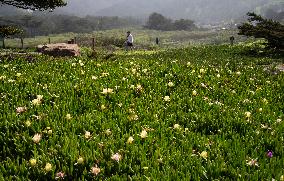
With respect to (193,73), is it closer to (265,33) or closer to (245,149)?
(245,149)

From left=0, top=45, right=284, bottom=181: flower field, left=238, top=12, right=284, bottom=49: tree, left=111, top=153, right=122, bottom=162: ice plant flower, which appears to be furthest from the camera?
left=238, top=12, right=284, bottom=49: tree

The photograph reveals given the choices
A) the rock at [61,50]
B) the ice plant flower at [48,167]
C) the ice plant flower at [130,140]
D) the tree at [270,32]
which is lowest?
the rock at [61,50]

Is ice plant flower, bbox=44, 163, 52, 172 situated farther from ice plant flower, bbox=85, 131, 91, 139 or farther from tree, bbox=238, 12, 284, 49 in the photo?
tree, bbox=238, 12, 284, 49

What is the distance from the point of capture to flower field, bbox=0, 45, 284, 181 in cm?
545

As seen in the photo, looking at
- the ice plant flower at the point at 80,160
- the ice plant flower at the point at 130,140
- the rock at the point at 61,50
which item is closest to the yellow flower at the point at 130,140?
the ice plant flower at the point at 130,140

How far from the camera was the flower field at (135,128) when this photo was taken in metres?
5.45

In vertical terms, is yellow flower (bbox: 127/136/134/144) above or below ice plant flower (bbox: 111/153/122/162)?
above

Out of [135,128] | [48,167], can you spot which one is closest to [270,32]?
[135,128]

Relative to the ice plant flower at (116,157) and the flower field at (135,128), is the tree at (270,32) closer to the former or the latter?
the flower field at (135,128)

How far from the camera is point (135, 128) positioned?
267 inches

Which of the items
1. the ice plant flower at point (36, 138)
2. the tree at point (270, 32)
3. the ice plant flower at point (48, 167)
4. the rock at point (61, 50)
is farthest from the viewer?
the rock at point (61, 50)

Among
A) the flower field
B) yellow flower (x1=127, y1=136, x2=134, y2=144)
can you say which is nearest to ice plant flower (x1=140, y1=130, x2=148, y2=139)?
the flower field

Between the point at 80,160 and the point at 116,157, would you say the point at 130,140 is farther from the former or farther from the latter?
the point at 80,160

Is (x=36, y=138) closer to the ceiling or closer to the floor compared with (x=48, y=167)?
closer to the ceiling
